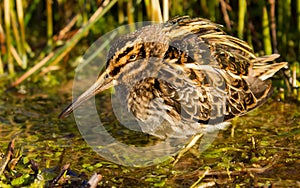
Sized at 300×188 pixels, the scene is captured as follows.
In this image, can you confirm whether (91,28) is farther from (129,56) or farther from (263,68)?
(263,68)

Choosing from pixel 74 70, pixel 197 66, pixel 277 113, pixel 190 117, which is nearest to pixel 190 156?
pixel 190 117

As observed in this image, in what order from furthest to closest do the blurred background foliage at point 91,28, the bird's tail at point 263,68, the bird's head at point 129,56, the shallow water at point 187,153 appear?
the blurred background foliage at point 91,28 < the bird's tail at point 263,68 < the bird's head at point 129,56 < the shallow water at point 187,153

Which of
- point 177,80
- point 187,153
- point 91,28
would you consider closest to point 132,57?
point 177,80

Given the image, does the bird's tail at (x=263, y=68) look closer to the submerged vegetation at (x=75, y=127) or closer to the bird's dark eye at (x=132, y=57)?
the submerged vegetation at (x=75, y=127)

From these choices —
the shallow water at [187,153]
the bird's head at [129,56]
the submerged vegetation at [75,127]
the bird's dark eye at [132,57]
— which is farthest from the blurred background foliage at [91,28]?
the bird's dark eye at [132,57]

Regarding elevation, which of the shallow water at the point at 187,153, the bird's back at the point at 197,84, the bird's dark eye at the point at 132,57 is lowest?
the shallow water at the point at 187,153

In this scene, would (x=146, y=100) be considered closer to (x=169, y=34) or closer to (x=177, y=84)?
(x=177, y=84)
